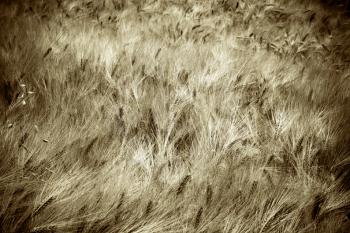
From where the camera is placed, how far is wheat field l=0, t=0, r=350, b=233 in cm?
93

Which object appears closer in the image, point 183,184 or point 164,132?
point 183,184

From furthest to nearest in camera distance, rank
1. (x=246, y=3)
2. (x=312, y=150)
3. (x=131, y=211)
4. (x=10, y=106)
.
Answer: (x=246, y=3), (x=312, y=150), (x=10, y=106), (x=131, y=211)

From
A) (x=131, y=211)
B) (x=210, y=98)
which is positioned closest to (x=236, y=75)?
(x=210, y=98)

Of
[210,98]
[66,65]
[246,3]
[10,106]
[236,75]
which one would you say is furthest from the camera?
[246,3]

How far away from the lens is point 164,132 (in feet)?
4.12

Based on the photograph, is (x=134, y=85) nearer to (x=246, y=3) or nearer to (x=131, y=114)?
(x=131, y=114)

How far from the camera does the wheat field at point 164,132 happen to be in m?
0.93

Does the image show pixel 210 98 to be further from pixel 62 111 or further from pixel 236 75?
pixel 62 111

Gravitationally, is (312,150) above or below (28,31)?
below

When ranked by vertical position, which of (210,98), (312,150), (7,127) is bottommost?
(312,150)

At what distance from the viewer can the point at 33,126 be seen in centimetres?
113

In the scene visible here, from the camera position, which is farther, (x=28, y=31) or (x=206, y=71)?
(x=28, y=31)

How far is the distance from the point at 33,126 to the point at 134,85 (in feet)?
1.89

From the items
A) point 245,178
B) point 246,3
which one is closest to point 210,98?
point 245,178
